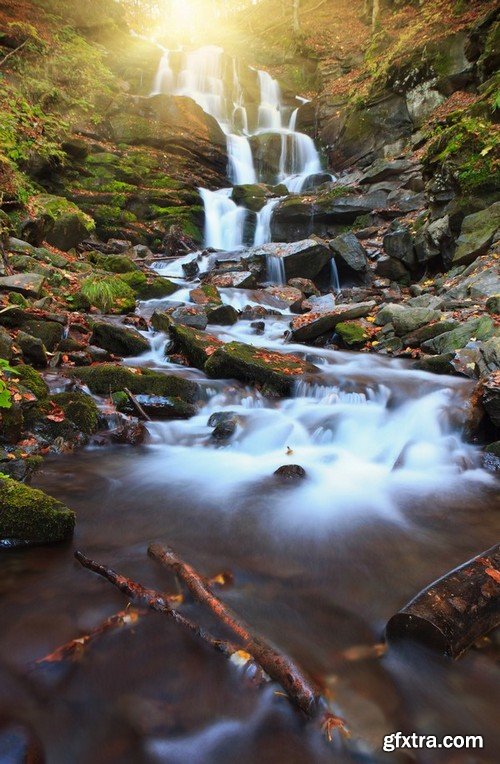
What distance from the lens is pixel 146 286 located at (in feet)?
39.0

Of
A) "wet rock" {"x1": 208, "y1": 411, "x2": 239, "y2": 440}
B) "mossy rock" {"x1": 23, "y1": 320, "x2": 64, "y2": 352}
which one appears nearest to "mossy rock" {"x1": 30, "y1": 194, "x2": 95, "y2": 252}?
"mossy rock" {"x1": 23, "y1": 320, "x2": 64, "y2": 352}

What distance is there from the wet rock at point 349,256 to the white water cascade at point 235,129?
439 centimetres

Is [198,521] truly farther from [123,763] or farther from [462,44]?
[462,44]

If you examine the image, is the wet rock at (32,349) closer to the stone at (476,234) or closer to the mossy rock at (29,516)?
the mossy rock at (29,516)

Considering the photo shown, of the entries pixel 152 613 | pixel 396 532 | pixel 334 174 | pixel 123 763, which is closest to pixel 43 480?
pixel 152 613

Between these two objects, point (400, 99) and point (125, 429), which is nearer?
point (125, 429)

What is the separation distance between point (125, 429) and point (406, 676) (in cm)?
405

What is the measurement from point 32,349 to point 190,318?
3982 millimetres

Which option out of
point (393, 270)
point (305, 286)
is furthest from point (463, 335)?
point (305, 286)

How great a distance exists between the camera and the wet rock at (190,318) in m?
9.66

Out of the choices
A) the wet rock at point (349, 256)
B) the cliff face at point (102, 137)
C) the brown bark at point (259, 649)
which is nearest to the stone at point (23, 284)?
the cliff face at point (102, 137)

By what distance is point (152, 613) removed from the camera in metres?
2.47

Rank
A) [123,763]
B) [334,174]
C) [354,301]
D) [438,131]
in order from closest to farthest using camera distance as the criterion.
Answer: [123,763] < [354,301] < [438,131] < [334,174]

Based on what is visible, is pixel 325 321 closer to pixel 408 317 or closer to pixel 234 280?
pixel 408 317
